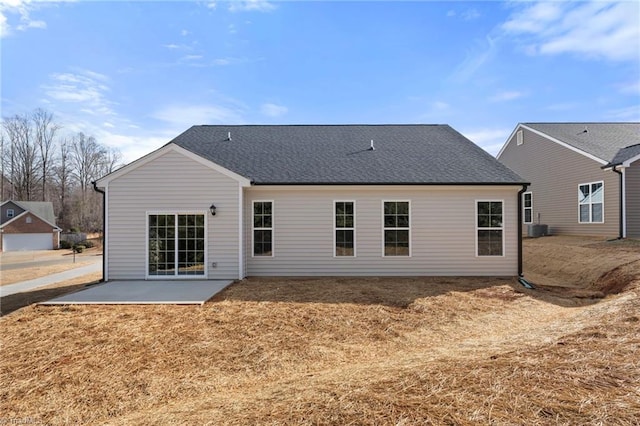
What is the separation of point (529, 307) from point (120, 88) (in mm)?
17885

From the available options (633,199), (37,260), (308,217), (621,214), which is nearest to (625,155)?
(633,199)

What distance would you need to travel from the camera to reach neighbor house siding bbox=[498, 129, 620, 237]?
1467 centimetres

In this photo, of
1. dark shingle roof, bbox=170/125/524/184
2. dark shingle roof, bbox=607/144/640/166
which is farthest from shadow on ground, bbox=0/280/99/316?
dark shingle roof, bbox=607/144/640/166

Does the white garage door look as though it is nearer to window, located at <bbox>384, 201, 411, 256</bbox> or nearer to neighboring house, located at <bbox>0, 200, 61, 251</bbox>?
neighboring house, located at <bbox>0, 200, 61, 251</bbox>

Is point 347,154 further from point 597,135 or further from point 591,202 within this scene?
point 597,135

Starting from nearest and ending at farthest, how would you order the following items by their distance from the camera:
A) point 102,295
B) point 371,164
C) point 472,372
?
point 472,372 → point 102,295 → point 371,164

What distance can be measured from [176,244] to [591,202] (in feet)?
58.5

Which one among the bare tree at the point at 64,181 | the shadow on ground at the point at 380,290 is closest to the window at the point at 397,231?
the shadow on ground at the point at 380,290

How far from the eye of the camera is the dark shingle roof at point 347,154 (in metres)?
11.3

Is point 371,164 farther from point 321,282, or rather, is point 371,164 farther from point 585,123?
point 585,123

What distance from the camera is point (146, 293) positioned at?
8.79 meters

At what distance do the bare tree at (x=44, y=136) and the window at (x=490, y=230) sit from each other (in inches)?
2198

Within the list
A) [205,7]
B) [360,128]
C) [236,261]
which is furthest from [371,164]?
[205,7]

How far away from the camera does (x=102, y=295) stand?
8.61m
